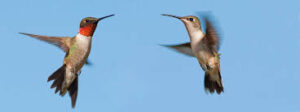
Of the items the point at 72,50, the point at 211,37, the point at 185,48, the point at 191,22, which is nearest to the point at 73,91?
the point at 72,50

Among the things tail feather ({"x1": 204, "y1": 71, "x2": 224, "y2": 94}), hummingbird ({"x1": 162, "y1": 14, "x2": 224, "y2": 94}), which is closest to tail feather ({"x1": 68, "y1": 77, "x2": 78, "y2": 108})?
hummingbird ({"x1": 162, "y1": 14, "x2": 224, "y2": 94})

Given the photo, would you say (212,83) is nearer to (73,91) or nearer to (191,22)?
(191,22)

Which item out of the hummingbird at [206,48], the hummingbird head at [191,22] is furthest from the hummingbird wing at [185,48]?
the hummingbird head at [191,22]

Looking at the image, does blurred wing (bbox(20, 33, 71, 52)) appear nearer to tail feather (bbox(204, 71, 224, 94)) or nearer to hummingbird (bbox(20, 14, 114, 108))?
hummingbird (bbox(20, 14, 114, 108))

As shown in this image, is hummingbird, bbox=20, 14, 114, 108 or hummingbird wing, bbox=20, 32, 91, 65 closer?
hummingbird, bbox=20, 14, 114, 108

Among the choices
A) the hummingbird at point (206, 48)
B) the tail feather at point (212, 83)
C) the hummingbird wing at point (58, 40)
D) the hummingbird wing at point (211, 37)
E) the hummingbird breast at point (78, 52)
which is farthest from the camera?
the tail feather at point (212, 83)

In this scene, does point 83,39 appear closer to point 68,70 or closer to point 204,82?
point 68,70

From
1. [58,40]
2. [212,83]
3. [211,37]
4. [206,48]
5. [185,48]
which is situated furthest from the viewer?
[185,48]

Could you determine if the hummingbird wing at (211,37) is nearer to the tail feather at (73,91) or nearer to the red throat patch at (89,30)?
the red throat patch at (89,30)

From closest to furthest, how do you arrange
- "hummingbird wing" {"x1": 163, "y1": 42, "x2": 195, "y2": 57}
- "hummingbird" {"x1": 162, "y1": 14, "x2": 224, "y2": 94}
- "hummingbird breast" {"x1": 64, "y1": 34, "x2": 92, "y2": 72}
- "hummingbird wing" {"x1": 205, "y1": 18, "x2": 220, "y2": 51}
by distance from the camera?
"hummingbird wing" {"x1": 205, "y1": 18, "x2": 220, "y2": 51}
"hummingbird" {"x1": 162, "y1": 14, "x2": 224, "y2": 94}
"hummingbird breast" {"x1": 64, "y1": 34, "x2": 92, "y2": 72}
"hummingbird wing" {"x1": 163, "y1": 42, "x2": 195, "y2": 57}
